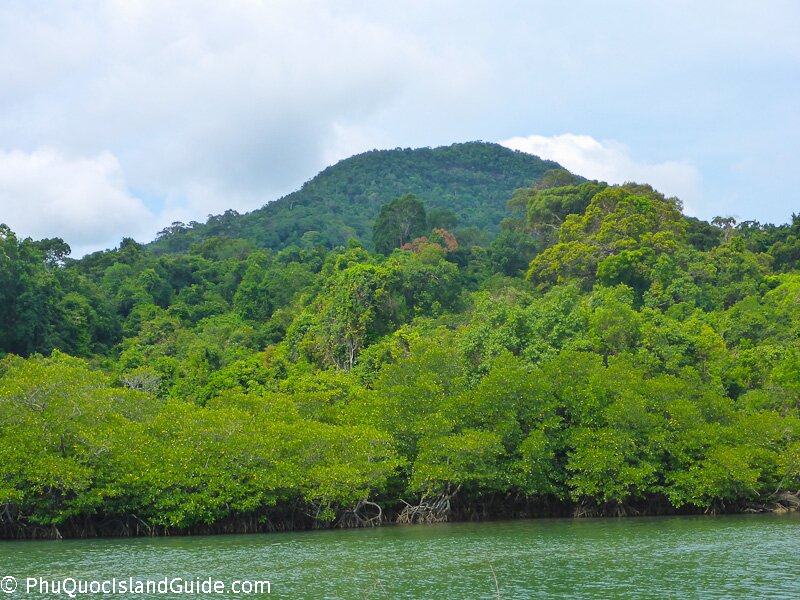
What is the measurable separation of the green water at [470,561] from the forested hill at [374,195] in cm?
6412

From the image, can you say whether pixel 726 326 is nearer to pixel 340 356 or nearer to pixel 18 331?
pixel 340 356

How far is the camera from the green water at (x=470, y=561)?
17875mm

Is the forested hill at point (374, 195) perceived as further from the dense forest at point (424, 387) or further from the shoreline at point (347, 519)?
the shoreline at point (347, 519)

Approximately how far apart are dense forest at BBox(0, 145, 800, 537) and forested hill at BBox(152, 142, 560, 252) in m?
37.4

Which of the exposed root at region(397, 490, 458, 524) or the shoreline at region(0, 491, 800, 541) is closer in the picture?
the shoreline at region(0, 491, 800, 541)

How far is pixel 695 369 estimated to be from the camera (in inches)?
1495

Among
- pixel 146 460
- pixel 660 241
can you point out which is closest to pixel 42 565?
pixel 146 460

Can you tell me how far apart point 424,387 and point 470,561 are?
12.2 meters

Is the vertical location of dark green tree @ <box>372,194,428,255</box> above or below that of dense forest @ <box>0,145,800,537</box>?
above

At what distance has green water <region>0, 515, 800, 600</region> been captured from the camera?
1788 centimetres

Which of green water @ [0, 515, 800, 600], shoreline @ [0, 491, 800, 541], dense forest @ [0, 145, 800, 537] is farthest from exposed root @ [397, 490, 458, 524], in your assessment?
green water @ [0, 515, 800, 600]

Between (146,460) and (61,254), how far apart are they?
141 ft

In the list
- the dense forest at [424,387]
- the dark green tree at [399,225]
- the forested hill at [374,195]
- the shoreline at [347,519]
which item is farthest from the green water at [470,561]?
the forested hill at [374,195]

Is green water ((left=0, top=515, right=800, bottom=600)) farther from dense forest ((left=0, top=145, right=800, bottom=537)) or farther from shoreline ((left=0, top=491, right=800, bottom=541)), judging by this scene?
dense forest ((left=0, top=145, right=800, bottom=537))
